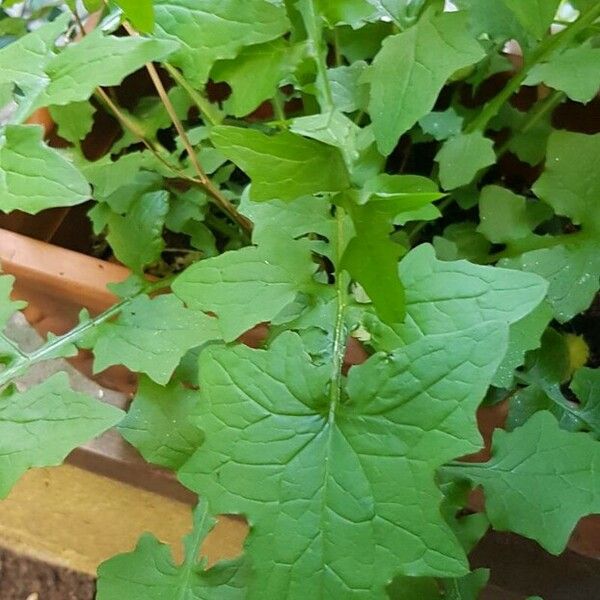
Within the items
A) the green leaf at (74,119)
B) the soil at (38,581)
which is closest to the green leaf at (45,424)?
the green leaf at (74,119)

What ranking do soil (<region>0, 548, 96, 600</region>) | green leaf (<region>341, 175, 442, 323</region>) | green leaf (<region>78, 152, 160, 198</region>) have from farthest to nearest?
soil (<region>0, 548, 96, 600</region>)
green leaf (<region>78, 152, 160, 198</region>)
green leaf (<region>341, 175, 442, 323</region>)

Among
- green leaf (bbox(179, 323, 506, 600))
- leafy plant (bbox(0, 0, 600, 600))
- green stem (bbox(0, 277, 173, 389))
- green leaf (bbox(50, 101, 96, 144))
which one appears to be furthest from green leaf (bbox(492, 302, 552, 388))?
green leaf (bbox(50, 101, 96, 144))

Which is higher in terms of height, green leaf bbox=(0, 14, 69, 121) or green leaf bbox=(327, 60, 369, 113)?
green leaf bbox=(0, 14, 69, 121)

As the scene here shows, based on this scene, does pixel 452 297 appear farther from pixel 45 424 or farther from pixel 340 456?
pixel 45 424

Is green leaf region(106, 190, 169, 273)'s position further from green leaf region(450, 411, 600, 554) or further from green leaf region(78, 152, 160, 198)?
green leaf region(450, 411, 600, 554)

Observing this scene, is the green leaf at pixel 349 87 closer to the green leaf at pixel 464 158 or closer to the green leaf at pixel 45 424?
the green leaf at pixel 464 158

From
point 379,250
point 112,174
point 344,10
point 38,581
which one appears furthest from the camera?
point 38,581

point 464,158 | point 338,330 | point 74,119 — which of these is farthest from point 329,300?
point 74,119
